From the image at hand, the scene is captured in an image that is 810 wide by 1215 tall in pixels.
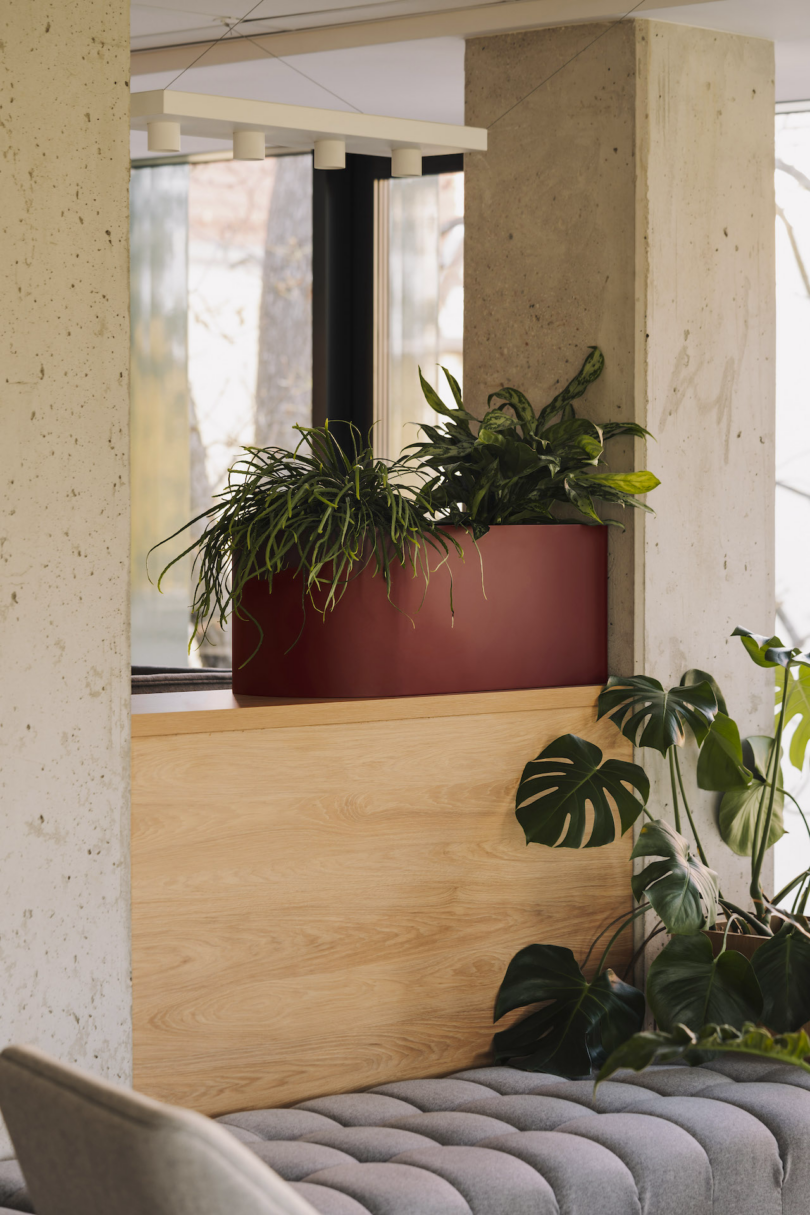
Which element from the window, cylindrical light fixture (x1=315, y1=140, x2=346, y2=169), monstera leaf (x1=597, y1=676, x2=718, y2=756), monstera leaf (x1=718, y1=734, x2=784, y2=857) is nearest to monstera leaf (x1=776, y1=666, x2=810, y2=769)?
monstera leaf (x1=718, y1=734, x2=784, y2=857)

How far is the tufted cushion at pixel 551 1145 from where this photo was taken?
6.49 ft

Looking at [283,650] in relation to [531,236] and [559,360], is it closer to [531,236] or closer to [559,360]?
[559,360]

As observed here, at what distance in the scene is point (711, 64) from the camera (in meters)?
3.21

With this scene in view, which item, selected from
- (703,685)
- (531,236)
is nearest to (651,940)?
(703,685)

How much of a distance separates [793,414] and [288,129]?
230 centimetres

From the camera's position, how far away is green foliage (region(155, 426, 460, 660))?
101 inches

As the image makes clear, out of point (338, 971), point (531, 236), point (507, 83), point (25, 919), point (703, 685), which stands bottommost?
point (338, 971)

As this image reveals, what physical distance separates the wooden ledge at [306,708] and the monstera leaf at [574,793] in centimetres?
13

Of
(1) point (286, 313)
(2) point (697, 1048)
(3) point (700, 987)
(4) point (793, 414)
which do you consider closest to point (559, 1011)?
(3) point (700, 987)

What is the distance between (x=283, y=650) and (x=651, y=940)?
3.79ft

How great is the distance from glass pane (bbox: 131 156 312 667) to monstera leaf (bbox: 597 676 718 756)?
9.61 ft

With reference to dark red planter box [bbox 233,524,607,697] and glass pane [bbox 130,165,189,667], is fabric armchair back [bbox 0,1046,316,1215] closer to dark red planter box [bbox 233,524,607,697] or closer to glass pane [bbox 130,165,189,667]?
dark red planter box [bbox 233,524,607,697]

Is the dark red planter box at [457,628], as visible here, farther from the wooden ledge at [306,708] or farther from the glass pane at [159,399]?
the glass pane at [159,399]

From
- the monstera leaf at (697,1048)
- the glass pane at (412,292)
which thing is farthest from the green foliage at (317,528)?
the glass pane at (412,292)
